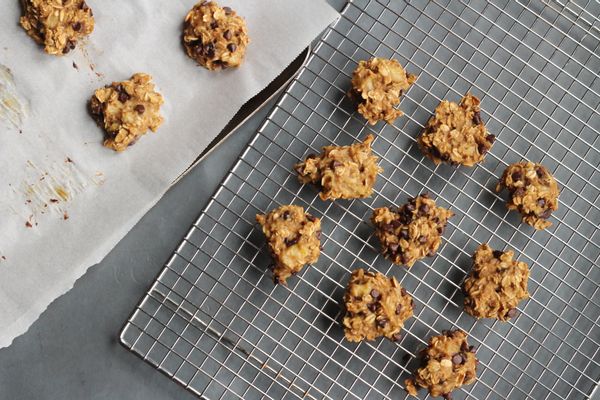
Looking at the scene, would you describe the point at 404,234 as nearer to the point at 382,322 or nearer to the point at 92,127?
the point at 382,322

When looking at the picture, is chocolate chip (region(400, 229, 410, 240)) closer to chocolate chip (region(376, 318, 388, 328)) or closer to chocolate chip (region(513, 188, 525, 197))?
chocolate chip (region(376, 318, 388, 328))

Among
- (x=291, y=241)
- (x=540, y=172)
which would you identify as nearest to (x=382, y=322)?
(x=291, y=241)

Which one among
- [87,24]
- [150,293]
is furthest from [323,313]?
[87,24]

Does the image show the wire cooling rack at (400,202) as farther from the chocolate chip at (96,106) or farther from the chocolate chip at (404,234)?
the chocolate chip at (96,106)

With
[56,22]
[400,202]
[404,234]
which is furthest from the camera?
[400,202]

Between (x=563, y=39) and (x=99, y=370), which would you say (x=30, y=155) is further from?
(x=563, y=39)
